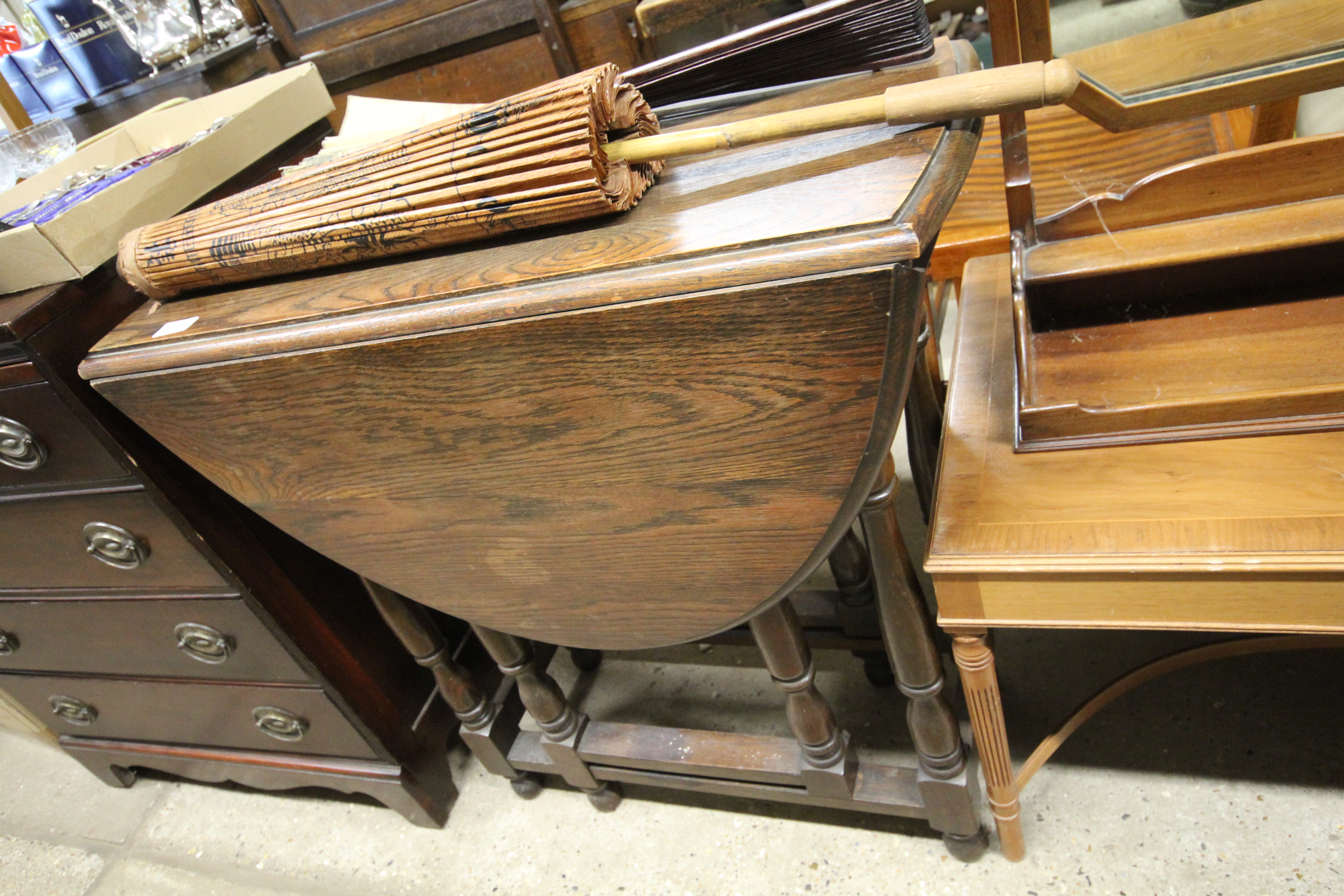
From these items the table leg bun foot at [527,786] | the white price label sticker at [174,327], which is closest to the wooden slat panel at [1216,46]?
the white price label sticker at [174,327]

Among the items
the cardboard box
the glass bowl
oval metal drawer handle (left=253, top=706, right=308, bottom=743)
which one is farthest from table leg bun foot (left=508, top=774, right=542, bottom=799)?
the glass bowl

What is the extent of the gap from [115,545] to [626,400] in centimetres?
90

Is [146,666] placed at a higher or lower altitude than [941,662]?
higher

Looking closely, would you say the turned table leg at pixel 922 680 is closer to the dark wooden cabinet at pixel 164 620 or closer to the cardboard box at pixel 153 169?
the dark wooden cabinet at pixel 164 620

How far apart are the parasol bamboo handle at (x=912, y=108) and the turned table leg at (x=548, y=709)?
81 centimetres

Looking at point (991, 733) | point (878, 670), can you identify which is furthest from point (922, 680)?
point (878, 670)

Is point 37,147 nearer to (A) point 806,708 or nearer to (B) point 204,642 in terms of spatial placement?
(B) point 204,642

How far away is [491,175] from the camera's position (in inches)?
33.9

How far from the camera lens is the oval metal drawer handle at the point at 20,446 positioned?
44.5 inches

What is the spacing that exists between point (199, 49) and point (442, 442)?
209 cm

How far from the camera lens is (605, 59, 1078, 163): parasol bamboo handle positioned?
75cm

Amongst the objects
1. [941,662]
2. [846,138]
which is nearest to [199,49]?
[846,138]

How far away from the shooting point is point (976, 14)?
229cm

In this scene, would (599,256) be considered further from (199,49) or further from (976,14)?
(199,49)
